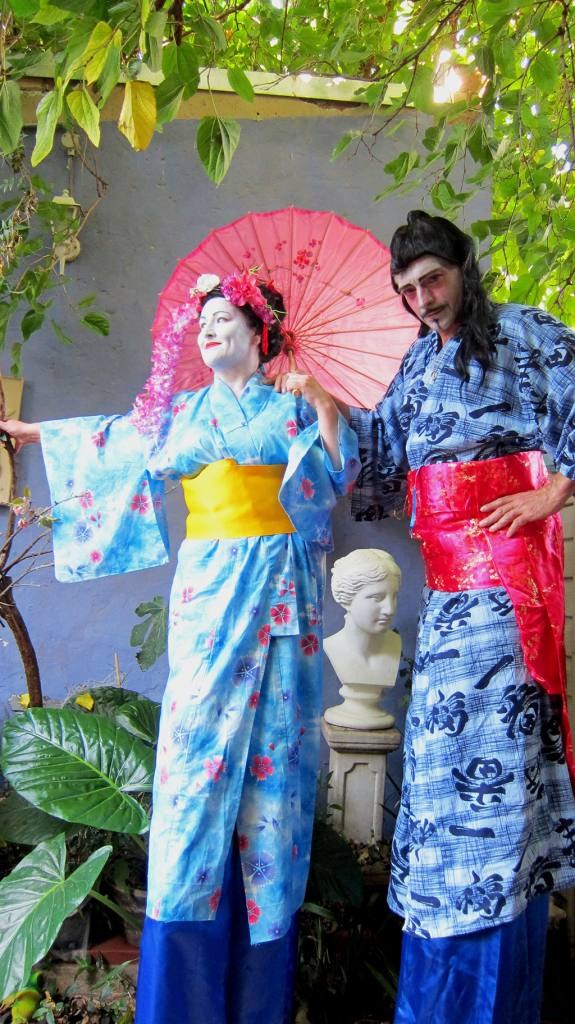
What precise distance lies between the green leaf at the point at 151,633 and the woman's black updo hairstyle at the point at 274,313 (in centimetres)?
93

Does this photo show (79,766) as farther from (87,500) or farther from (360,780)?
(360,780)

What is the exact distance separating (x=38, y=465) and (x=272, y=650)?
4.26ft

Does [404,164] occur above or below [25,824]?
above

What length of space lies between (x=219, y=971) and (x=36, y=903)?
0.38m

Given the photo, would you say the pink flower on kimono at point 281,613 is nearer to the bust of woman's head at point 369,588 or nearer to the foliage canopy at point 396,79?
the bust of woman's head at point 369,588

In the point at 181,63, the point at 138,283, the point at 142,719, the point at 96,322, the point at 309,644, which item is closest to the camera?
the point at 181,63

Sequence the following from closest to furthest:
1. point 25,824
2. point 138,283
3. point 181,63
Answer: point 181,63 → point 25,824 → point 138,283

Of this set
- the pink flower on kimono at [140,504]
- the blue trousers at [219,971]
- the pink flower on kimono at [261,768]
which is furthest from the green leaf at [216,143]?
the blue trousers at [219,971]

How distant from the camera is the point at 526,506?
1550 millimetres

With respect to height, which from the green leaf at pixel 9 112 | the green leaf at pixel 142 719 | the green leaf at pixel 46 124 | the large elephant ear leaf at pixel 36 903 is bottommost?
the large elephant ear leaf at pixel 36 903

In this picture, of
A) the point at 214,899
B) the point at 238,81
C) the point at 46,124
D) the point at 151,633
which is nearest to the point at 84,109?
the point at 46,124

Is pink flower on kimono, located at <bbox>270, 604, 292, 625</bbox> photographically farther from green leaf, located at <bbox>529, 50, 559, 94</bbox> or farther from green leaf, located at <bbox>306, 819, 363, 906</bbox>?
green leaf, located at <bbox>529, 50, 559, 94</bbox>

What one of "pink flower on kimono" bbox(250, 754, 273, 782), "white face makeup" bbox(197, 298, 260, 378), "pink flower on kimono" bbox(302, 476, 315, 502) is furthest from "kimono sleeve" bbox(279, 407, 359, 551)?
"pink flower on kimono" bbox(250, 754, 273, 782)

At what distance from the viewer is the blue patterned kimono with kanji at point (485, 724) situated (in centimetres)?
147
